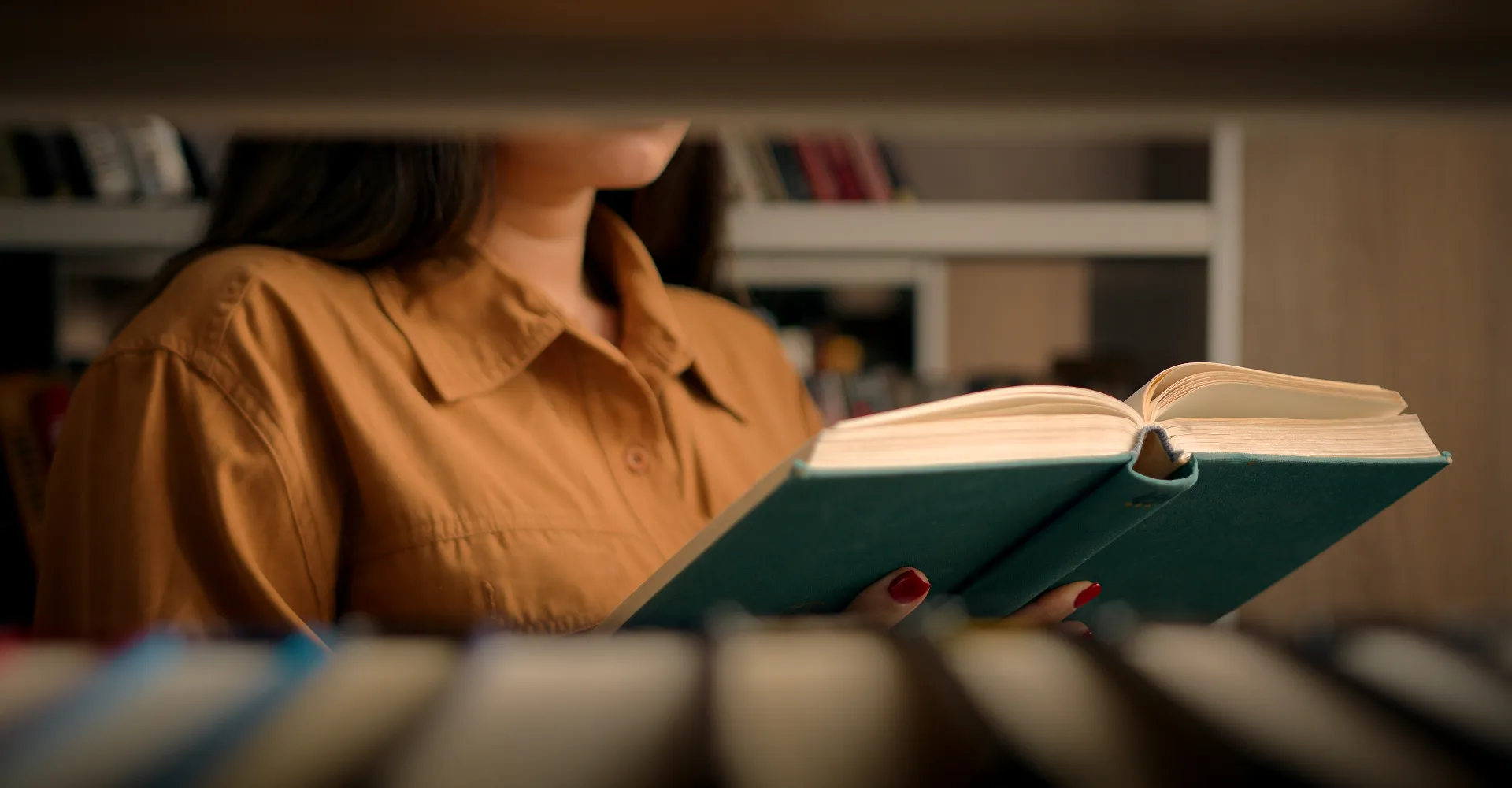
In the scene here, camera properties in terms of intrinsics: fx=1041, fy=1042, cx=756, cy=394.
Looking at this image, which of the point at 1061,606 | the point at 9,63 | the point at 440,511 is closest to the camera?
the point at 9,63

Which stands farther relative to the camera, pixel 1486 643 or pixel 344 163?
pixel 344 163

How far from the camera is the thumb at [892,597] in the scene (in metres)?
0.52

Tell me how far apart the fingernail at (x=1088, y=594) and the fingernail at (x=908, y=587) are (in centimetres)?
13

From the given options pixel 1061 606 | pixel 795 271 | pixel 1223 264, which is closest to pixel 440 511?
pixel 1061 606

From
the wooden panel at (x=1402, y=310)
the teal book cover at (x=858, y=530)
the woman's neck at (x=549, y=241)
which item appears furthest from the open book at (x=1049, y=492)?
the wooden panel at (x=1402, y=310)

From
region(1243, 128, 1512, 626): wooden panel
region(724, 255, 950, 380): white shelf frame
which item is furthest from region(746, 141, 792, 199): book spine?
region(1243, 128, 1512, 626): wooden panel

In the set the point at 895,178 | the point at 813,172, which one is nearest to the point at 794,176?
the point at 813,172

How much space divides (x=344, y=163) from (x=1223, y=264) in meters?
1.45

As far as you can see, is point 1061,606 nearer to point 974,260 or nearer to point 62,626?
point 62,626

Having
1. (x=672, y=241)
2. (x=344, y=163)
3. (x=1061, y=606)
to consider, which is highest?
(x=344, y=163)

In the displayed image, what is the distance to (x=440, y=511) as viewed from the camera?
0.74 metres

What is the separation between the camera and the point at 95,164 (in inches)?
64.4

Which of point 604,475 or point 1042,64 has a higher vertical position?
point 1042,64

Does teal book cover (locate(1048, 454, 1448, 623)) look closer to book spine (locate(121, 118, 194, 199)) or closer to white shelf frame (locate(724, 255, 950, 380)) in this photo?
white shelf frame (locate(724, 255, 950, 380))
